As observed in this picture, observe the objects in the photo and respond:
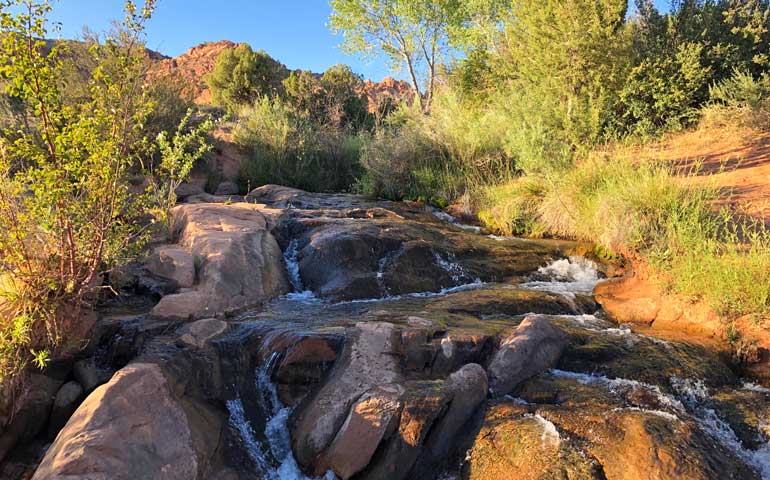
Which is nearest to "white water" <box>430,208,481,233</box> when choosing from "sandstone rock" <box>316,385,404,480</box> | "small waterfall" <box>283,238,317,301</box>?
"small waterfall" <box>283,238,317,301</box>

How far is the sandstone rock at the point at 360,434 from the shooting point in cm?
284

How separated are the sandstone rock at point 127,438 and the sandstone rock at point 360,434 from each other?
2.55 feet

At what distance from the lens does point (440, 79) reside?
18328mm

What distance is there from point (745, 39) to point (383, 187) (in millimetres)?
9538

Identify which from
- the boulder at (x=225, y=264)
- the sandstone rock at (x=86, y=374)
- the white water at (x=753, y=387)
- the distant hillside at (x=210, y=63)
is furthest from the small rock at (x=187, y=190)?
the distant hillside at (x=210, y=63)

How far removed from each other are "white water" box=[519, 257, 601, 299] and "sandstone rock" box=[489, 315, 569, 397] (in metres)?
1.59

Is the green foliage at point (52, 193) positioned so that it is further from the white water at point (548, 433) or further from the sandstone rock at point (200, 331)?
the white water at point (548, 433)

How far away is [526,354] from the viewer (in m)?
3.58

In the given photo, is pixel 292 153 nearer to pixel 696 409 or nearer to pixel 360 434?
pixel 360 434

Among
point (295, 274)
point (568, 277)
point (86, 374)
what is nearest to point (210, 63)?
point (295, 274)

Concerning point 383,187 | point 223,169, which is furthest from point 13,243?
point 223,169

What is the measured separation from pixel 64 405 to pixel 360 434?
205 cm

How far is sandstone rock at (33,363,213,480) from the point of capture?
7.94ft

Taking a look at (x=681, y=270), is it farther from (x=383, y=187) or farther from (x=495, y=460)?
(x=383, y=187)
